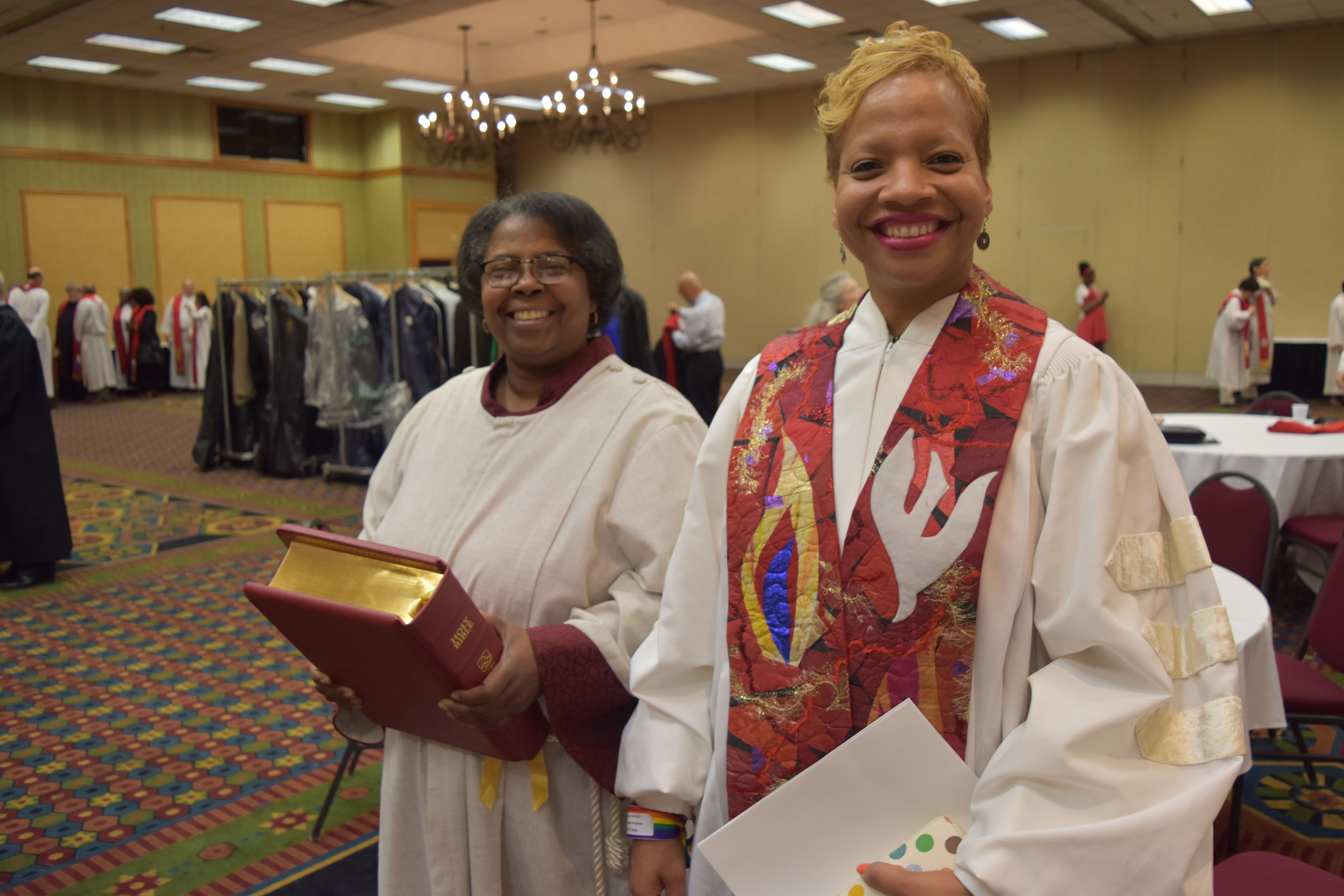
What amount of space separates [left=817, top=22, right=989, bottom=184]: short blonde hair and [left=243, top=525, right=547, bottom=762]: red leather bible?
0.71 meters

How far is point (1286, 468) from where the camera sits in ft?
13.7

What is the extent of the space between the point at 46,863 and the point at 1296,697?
10.6 ft

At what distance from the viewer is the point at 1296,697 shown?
2562 mm

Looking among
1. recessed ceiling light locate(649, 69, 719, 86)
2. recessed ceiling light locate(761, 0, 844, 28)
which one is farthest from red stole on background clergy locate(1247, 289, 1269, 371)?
recessed ceiling light locate(649, 69, 719, 86)

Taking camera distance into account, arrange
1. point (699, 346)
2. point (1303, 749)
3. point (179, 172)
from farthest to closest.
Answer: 1. point (179, 172)
2. point (699, 346)
3. point (1303, 749)

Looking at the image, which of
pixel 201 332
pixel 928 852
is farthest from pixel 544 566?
pixel 201 332

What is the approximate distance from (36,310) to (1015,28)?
12184mm

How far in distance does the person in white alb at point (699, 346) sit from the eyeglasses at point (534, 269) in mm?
6719

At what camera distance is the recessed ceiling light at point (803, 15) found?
1065cm

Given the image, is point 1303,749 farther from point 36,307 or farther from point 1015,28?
point 36,307

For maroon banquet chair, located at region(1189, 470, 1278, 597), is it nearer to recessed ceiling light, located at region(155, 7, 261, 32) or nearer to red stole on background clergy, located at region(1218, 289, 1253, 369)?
red stole on background clergy, located at region(1218, 289, 1253, 369)

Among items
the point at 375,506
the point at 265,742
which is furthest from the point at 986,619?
the point at 265,742

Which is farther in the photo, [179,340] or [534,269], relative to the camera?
[179,340]

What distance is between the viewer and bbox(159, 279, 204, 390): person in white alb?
14609 millimetres
